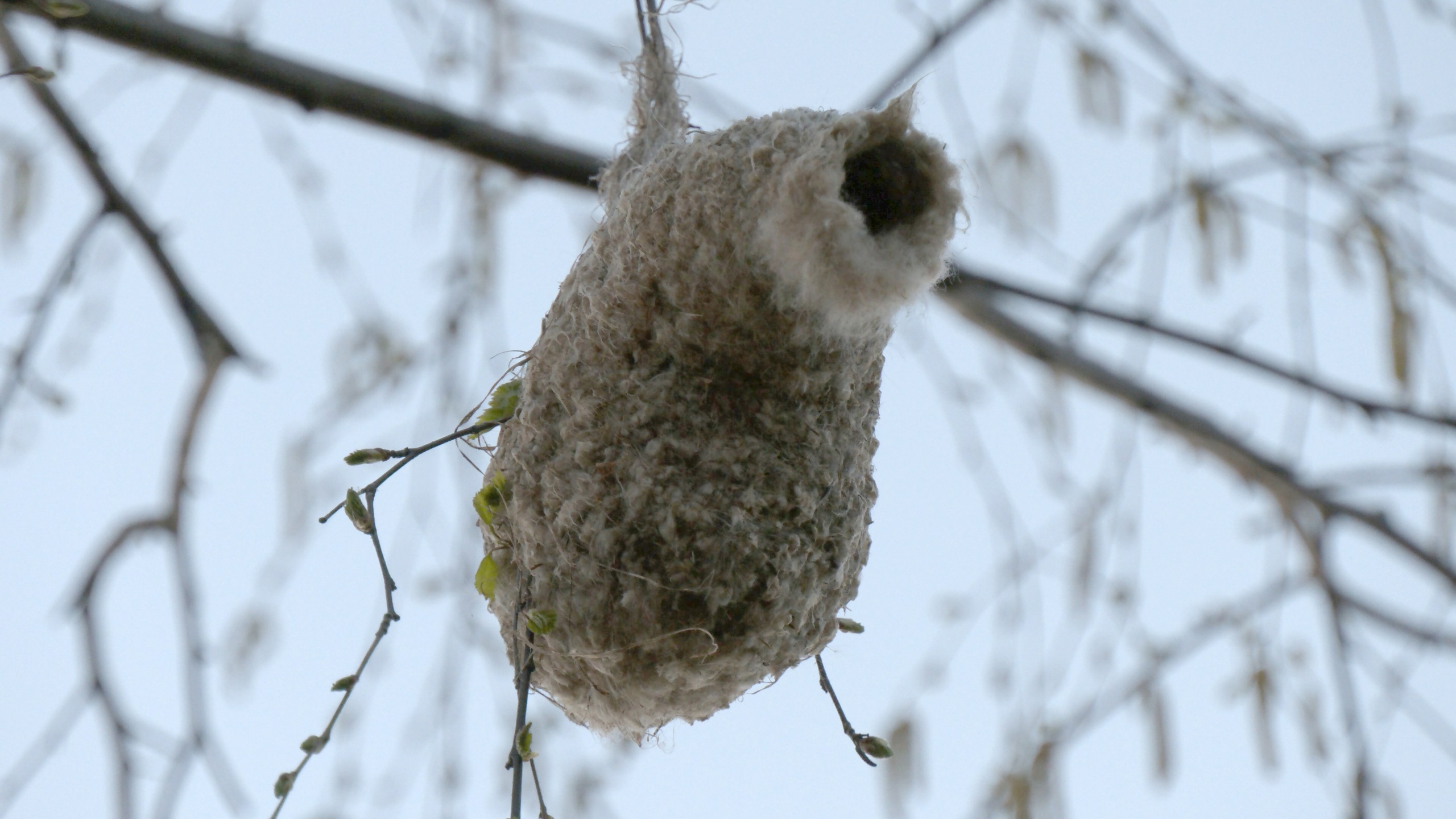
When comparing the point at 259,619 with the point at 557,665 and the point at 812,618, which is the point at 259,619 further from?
the point at 812,618

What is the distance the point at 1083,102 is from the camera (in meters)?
1.66

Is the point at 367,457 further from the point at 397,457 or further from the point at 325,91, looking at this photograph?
the point at 325,91

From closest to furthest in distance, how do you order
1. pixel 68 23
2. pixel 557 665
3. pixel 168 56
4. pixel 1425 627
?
pixel 557 665, pixel 68 23, pixel 168 56, pixel 1425 627

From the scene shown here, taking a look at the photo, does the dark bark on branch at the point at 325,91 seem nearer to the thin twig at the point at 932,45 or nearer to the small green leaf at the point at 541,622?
the thin twig at the point at 932,45

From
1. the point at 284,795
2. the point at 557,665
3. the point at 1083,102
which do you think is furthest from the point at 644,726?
the point at 1083,102

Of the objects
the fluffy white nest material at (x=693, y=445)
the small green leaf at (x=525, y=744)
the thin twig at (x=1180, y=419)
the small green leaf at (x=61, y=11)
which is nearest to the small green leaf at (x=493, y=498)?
the fluffy white nest material at (x=693, y=445)

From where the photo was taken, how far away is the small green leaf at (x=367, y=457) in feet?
2.67

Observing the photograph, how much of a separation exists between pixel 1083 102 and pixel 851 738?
3.63 ft

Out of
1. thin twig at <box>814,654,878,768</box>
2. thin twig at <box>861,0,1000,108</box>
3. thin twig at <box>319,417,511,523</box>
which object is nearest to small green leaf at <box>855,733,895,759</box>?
thin twig at <box>814,654,878,768</box>

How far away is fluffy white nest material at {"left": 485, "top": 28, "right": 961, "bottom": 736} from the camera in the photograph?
83 cm

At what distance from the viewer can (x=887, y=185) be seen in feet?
2.64

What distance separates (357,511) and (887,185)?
1.45 ft

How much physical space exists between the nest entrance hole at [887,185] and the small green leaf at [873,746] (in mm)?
402

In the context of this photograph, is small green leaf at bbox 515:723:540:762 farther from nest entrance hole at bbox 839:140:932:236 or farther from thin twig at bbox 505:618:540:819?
nest entrance hole at bbox 839:140:932:236
